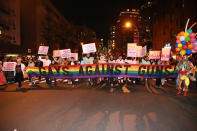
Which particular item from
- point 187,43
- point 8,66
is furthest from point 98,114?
point 8,66

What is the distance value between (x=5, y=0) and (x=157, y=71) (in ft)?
111

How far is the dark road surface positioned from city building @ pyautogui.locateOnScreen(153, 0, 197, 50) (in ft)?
67.2

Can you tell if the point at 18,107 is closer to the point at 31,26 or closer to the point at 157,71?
the point at 157,71

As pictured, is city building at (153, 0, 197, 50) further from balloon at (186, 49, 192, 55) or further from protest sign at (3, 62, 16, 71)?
protest sign at (3, 62, 16, 71)

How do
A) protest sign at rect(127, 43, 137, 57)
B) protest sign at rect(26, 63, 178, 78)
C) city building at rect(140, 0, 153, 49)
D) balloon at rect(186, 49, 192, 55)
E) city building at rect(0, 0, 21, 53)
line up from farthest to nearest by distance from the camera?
1. city building at rect(140, 0, 153, 49)
2. city building at rect(0, 0, 21, 53)
3. protest sign at rect(127, 43, 137, 57)
4. protest sign at rect(26, 63, 178, 78)
5. balloon at rect(186, 49, 192, 55)

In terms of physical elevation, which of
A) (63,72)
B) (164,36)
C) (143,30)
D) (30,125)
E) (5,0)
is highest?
(5,0)

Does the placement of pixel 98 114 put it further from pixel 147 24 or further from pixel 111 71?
pixel 147 24

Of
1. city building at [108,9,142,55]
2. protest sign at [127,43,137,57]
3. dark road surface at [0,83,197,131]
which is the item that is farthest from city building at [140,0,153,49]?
dark road surface at [0,83,197,131]

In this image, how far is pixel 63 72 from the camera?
9.84m

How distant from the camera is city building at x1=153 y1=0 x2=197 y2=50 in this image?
2429 centimetres

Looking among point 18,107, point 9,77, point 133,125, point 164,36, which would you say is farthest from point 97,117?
point 164,36

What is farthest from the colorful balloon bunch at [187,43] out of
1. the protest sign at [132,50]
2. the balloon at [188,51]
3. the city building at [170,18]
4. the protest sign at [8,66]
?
the city building at [170,18]

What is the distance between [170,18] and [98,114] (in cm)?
3119

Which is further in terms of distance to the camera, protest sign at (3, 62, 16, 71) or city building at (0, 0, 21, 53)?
city building at (0, 0, 21, 53)
